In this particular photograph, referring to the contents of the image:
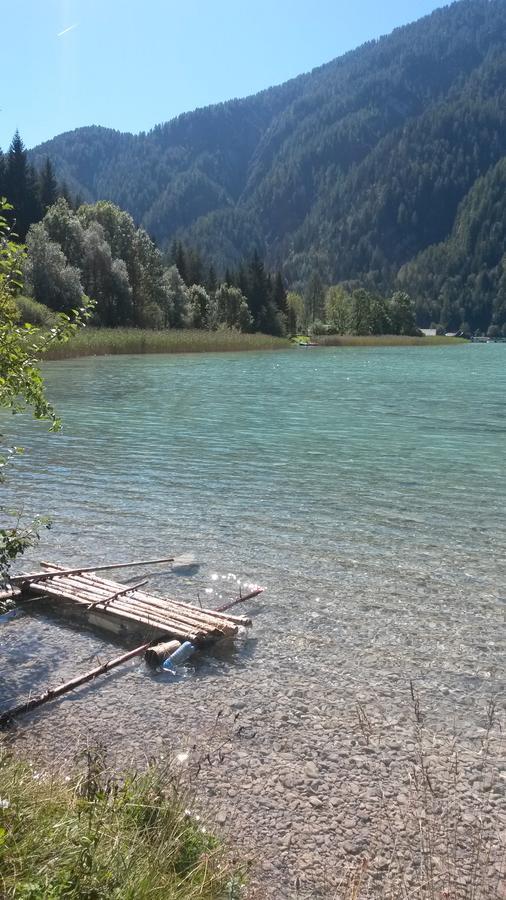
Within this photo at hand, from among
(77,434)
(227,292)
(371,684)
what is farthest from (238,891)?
(227,292)

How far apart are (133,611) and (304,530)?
15.7 ft

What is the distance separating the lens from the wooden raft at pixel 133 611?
294 inches

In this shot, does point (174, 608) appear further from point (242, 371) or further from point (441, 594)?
point (242, 371)

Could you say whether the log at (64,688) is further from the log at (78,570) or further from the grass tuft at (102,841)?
the log at (78,570)

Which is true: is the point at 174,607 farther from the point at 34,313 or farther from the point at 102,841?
the point at 34,313

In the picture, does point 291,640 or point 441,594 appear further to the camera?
point 441,594

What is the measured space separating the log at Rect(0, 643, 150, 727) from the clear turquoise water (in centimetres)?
19

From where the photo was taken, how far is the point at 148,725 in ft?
19.5

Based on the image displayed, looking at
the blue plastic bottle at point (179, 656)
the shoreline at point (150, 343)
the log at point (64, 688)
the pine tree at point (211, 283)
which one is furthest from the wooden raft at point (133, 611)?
the pine tree at point (211, 283)

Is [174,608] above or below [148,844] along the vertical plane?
below

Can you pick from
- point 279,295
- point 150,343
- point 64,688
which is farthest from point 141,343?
point 64,688

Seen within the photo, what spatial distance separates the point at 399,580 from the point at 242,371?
47523mm

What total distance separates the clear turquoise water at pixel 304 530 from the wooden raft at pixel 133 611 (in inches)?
13.9

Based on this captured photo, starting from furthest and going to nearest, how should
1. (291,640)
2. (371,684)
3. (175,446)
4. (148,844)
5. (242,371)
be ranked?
(242,371) → (175,446) → (291,640) → (371,684) → (148,844)
